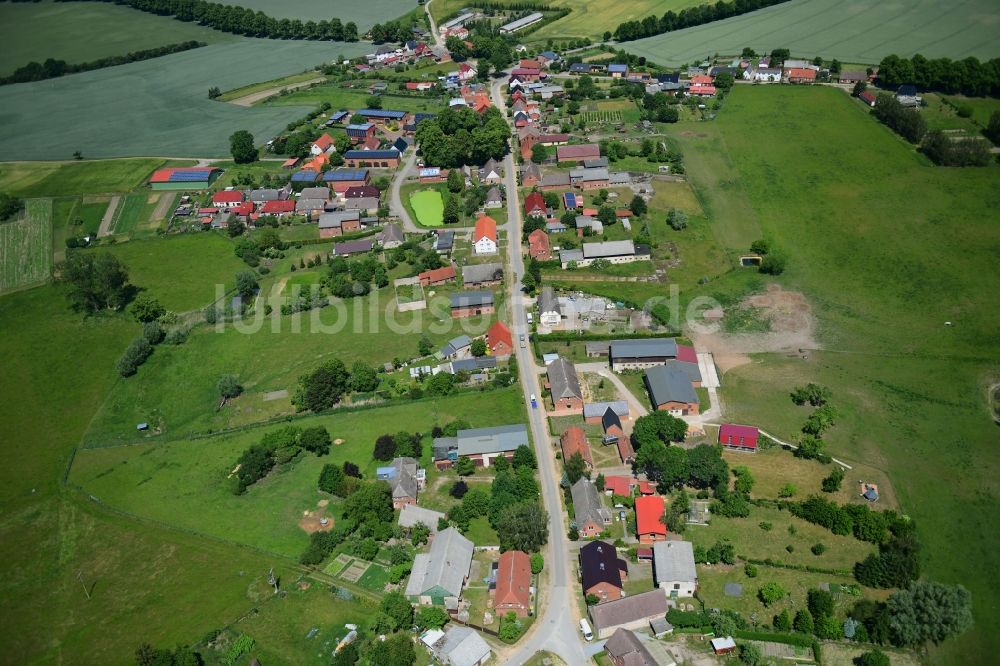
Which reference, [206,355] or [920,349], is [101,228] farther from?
[920,349]

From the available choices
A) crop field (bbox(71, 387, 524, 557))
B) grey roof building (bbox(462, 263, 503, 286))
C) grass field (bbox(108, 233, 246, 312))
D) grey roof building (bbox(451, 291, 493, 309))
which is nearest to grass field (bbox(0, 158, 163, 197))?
grass field (bbox(108, 233, 246, 312))

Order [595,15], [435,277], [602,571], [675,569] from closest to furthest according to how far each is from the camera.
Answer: [602,571]
[675,569]
[435,277]
[595,15]

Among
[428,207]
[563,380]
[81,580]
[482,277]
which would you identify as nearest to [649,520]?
[563,380]

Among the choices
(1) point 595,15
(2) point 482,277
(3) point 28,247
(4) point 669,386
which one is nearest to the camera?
(4) point 669,386

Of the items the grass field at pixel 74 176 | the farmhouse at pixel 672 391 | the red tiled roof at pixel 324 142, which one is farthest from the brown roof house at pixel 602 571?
the grass field at pixel 74 176

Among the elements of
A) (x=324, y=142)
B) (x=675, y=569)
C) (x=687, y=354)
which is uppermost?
(x=324, y=142)

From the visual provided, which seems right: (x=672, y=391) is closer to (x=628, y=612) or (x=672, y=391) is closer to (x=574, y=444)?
(x=574, y=444)

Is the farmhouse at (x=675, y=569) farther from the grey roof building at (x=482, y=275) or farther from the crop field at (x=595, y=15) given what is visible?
the crop field at (x=595, y=15)
